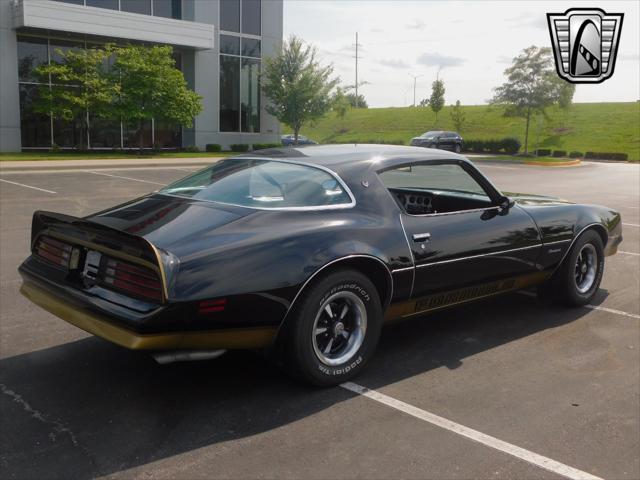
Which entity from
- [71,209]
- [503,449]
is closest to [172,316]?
[503,449]

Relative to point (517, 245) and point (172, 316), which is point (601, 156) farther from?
point (172, 316)

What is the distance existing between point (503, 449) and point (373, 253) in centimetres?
140

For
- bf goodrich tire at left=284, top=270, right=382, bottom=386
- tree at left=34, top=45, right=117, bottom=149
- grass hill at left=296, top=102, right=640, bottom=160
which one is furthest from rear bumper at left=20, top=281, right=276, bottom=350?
grass hill at left=296, top=102, right=640, bottom=160

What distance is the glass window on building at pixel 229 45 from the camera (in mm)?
35219

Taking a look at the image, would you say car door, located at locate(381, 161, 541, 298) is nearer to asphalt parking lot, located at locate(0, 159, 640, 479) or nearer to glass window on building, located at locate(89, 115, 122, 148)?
asphalt parking lot, located at locate(0, 159, 640, 479)

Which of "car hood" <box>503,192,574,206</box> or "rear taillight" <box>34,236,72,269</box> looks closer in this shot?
"rear taillight" <box>34,236,72,269</box>

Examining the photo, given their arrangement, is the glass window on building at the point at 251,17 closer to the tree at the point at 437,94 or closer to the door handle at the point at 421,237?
the tree at the point at 437,94

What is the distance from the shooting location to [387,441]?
11.2ft

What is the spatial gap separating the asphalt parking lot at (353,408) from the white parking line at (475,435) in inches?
0.4

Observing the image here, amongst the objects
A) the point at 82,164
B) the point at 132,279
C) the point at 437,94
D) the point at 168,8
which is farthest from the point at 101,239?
the point at 437,94

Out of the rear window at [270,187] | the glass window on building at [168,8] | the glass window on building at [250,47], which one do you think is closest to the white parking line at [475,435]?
the rear window at [270,187]

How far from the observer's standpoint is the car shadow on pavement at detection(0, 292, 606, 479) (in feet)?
10.5

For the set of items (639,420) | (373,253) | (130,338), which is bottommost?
(639,420)

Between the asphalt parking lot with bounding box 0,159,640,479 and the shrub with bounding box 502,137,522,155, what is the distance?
127 feet
